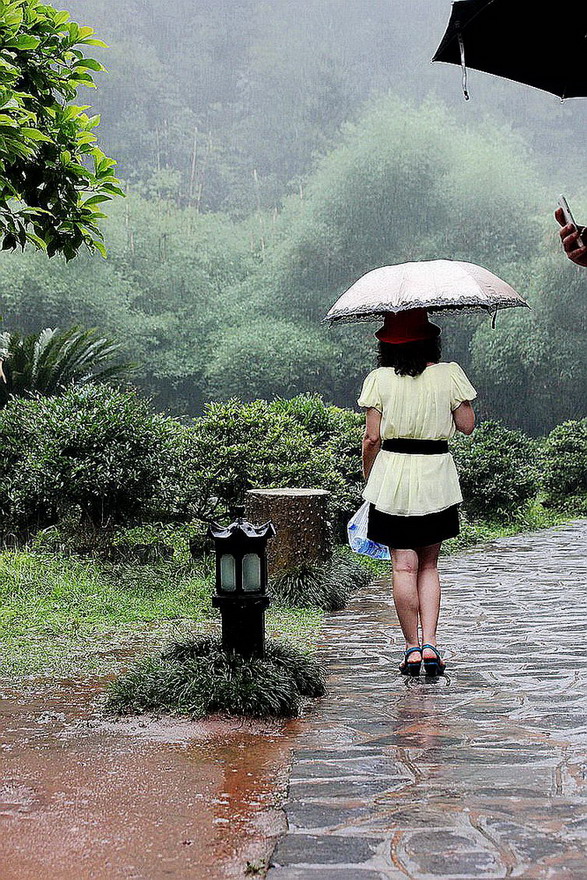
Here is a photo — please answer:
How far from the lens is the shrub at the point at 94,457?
8.10 metres

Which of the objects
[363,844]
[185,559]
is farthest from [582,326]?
[363,844]

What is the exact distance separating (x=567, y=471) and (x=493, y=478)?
2.68 m

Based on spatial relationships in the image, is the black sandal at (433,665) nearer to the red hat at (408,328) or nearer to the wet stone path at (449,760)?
the wet stone path at (449,760)

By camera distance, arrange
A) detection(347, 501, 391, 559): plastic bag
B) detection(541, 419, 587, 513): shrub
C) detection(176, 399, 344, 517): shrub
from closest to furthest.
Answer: detection(347, 501, 391, 559): plastic bag < detection(176, 399, 344, 517): shrub < detection(541, 419, 587, 513): shrub

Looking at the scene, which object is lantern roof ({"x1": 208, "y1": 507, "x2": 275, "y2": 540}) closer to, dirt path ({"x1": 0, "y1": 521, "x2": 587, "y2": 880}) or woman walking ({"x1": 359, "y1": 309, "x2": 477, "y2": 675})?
woman walking ({"x1": 359, "y1": 309, "x2": 477, "y2": 675})

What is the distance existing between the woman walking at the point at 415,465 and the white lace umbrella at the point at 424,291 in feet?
0.44

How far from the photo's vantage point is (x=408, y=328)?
15.4 ft

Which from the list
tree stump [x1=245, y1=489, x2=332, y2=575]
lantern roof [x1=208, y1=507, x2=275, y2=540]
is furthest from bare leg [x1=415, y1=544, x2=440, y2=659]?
tree stump [x1=245, y1=489, x2=332, y2=575]

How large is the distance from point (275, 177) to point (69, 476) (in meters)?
31.0

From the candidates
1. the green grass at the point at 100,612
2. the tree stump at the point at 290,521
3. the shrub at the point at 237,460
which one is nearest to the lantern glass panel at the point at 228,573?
the green grass at the point at 100,612

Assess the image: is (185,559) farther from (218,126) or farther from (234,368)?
(218,126)

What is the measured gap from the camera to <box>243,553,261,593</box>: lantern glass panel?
13.8 ft

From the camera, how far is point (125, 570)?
7.84 meters

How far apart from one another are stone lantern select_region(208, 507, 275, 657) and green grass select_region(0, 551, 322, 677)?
101 centimetres
